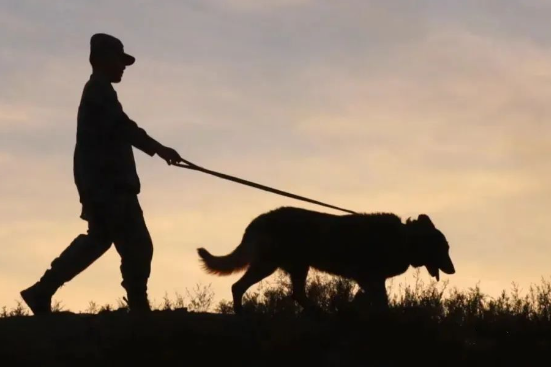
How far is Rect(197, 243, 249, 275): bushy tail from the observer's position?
1012 centimetres

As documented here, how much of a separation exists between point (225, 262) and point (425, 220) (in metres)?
2.69

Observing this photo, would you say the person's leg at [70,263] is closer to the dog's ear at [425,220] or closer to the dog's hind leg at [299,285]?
the dog's hind leg at [299,285]

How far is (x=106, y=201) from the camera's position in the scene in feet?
25.1

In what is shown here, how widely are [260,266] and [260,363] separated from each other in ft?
10.7

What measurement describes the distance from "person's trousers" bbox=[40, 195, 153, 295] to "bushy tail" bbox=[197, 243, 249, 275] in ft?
7.86

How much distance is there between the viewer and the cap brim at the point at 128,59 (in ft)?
26.1

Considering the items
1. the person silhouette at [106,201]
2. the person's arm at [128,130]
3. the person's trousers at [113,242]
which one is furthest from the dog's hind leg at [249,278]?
the person's arm at [128,130]

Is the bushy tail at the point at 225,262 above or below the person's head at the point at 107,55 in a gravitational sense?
below

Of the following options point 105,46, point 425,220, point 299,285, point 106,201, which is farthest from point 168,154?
point 425,220

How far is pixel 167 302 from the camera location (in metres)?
9.90

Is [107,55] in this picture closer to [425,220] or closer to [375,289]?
[375,289]

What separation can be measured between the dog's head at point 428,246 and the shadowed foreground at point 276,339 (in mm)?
2936

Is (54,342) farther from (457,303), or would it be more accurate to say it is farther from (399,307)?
(457,303)

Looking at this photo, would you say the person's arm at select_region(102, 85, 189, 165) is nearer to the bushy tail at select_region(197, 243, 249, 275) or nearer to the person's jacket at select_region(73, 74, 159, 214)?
the person's jacket at select_region(73, 74, 159, 214)
